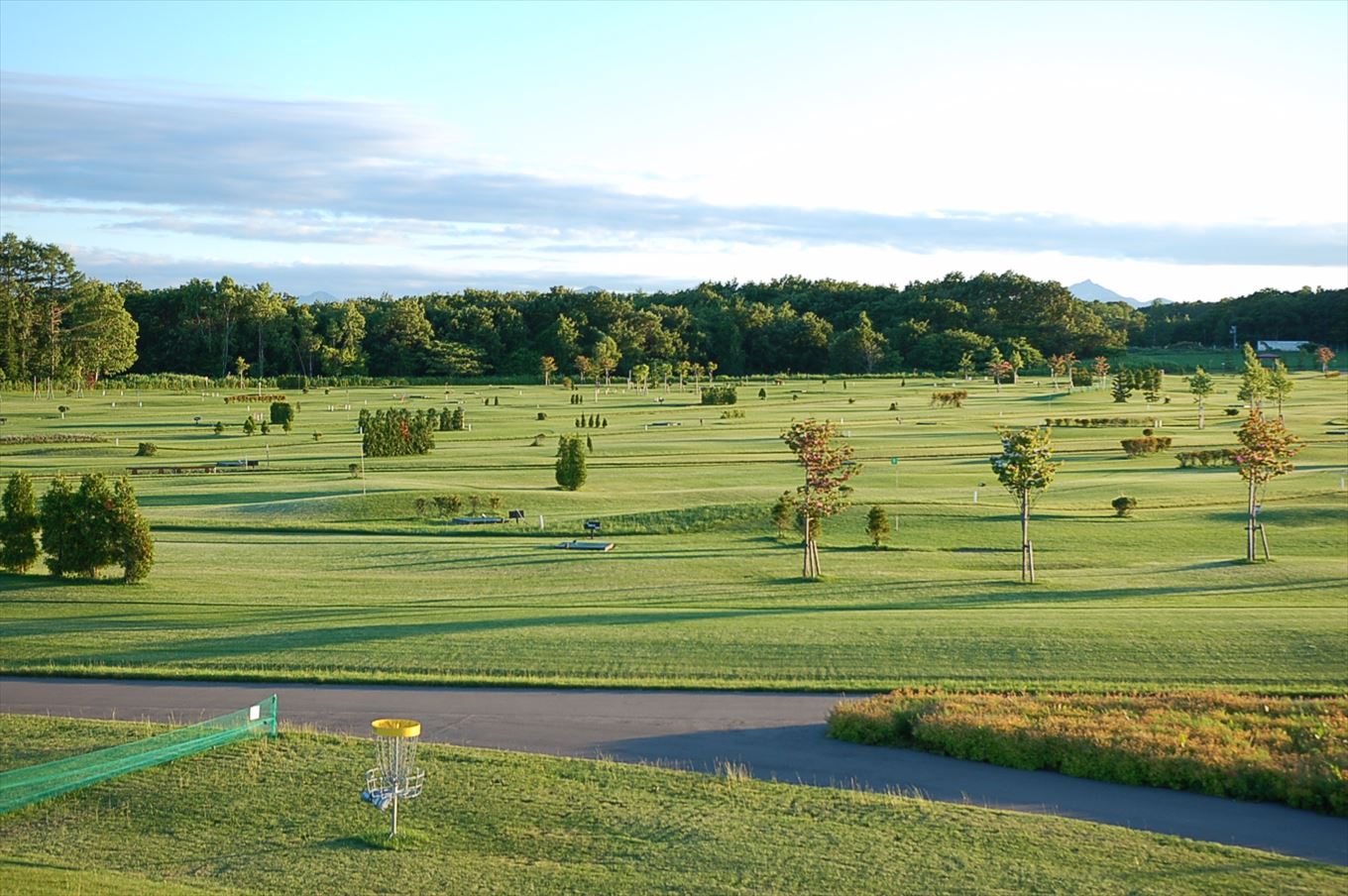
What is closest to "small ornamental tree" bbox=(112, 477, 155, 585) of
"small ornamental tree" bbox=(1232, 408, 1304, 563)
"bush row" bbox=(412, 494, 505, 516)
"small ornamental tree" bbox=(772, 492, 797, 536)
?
"bush row" bbox=(412, 494, 505, 516)

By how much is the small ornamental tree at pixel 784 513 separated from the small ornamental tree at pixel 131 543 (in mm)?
16349

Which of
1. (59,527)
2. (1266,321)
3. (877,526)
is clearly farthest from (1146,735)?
(1266,321)

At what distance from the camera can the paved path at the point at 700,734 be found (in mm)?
15172

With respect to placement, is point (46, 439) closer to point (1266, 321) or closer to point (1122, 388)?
point (1122, 388)

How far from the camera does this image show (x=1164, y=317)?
189m

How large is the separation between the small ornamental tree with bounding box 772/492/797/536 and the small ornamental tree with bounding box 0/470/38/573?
1927 cm

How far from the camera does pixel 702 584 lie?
31.7 m

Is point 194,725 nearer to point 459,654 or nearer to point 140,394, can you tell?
point 459,654

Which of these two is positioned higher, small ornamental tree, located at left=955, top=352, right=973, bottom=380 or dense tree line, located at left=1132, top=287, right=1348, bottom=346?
dense tree line, located at left=1132, top=287, right=1348, bottom=346

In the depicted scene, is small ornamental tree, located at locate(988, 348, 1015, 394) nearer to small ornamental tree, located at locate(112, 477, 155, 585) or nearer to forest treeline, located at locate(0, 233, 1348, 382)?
forest treeline, located at locate(0, 233, 1348, 382)

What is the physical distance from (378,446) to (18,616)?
41670 millimetres

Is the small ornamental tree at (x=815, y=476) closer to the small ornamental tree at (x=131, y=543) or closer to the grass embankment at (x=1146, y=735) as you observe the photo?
the grass embankment at (x=1146, y=735)

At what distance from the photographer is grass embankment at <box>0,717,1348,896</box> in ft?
43.0

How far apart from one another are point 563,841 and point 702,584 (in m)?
17.5
